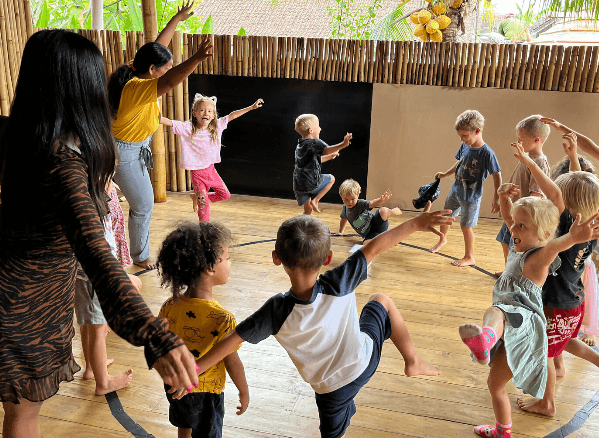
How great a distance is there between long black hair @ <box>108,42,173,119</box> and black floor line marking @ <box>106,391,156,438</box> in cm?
173

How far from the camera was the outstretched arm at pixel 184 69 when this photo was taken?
2.59 m

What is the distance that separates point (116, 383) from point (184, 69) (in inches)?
62.7

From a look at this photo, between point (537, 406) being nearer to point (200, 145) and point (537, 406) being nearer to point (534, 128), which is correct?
point (534, 128)

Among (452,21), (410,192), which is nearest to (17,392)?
(410,192)

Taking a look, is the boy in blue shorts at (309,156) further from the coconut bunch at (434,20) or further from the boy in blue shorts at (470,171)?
the coconut bunch at (434,20)

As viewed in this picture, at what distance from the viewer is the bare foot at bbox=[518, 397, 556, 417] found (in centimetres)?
254

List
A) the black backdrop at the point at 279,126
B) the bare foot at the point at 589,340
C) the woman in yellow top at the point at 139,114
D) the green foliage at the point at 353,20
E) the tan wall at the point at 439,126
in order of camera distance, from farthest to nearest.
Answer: the green foliage at the point at 353,20 < the black backdrop at the point at 279,126 < the tan wall at the point at 439,126 < the woman in yellow top at the point at 139,114 < the bare foot at the point at 589,340

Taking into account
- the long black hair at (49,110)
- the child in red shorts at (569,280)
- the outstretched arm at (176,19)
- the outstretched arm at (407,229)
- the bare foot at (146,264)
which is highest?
the outstretched arm at (176,19)

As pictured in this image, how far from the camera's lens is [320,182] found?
5.02 meters

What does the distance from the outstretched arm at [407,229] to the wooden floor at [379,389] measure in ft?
3.48

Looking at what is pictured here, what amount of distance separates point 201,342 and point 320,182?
329cm

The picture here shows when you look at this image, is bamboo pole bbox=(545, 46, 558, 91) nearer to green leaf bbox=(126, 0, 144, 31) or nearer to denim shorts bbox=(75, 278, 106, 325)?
denim shorts bbox=(75, 278, 106, 325)

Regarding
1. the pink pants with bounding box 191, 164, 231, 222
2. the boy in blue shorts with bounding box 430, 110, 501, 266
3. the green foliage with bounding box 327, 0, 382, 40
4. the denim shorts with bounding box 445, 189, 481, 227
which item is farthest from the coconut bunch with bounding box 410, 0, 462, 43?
the pink pants with bounding box 191, 164, 231, 222

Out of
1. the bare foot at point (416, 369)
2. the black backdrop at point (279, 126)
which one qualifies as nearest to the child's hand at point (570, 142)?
the bare foot at point (416, 369)
